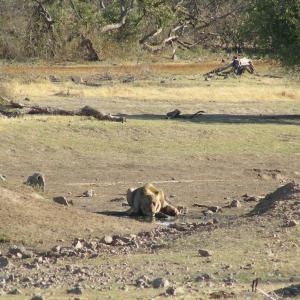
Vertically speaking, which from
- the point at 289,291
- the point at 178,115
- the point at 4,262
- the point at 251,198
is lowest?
the point at 178,115

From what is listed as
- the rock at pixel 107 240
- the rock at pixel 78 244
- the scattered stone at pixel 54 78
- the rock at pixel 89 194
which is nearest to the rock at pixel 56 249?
the rock at pixel 78 244

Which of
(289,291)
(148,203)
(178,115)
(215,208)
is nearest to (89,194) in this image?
(215,208)

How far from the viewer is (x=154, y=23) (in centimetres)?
5491

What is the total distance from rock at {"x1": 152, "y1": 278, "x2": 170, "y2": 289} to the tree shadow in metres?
15.8

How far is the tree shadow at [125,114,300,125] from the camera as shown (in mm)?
24438

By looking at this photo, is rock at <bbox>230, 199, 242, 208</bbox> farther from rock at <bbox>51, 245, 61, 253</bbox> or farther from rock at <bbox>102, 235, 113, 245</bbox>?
rock at <bbox>51, 245, 61, 253</bbox>

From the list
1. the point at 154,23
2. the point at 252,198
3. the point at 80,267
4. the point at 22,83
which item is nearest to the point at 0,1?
the point at 154,23

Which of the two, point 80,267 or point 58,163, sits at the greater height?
point 80,267

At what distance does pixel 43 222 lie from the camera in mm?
12211

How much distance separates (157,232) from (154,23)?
4320 centimetres

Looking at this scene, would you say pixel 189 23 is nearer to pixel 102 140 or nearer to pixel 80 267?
pixel 102 140

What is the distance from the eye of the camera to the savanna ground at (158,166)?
9.16m

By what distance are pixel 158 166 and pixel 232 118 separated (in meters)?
6.35

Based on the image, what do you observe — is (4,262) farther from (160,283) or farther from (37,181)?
(37,181)
